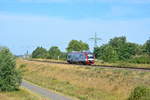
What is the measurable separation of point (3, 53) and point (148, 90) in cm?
1711

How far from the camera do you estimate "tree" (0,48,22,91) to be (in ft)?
98.5

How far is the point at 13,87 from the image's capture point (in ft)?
98.6

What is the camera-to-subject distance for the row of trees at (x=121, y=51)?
246 ft

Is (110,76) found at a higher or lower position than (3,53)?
lower

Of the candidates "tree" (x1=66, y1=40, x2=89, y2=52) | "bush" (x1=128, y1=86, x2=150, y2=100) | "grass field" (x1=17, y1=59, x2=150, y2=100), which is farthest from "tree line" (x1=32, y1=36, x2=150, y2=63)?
"bush" (x1=128, y1=86, x2=150, y2=100)

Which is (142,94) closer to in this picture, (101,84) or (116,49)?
(101,84)

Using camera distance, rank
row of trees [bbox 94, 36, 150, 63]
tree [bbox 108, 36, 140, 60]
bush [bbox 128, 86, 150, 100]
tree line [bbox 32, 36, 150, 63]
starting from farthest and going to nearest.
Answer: tree [bbox 108, 36, 140, 60] < tree line [bbox 32, 36, 150, 63] < row of trees [bbox 94, 36, 150, 63] < bush [bbox 128, 86, 150, 100]

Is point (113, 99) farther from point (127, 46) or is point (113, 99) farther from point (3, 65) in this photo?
point (127, 46)

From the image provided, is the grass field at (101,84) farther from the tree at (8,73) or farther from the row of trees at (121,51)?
the row of trees at (121,51)

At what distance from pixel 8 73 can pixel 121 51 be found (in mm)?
95100

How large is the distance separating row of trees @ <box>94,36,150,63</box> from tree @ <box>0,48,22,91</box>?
36953 millimetres

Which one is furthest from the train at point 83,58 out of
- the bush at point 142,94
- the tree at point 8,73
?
the bush at point 142,94

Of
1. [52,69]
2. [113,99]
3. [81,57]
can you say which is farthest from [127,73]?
[81,57]

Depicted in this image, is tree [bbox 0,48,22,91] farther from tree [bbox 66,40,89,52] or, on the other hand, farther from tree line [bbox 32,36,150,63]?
tree [bbox 66,40,89,52]
